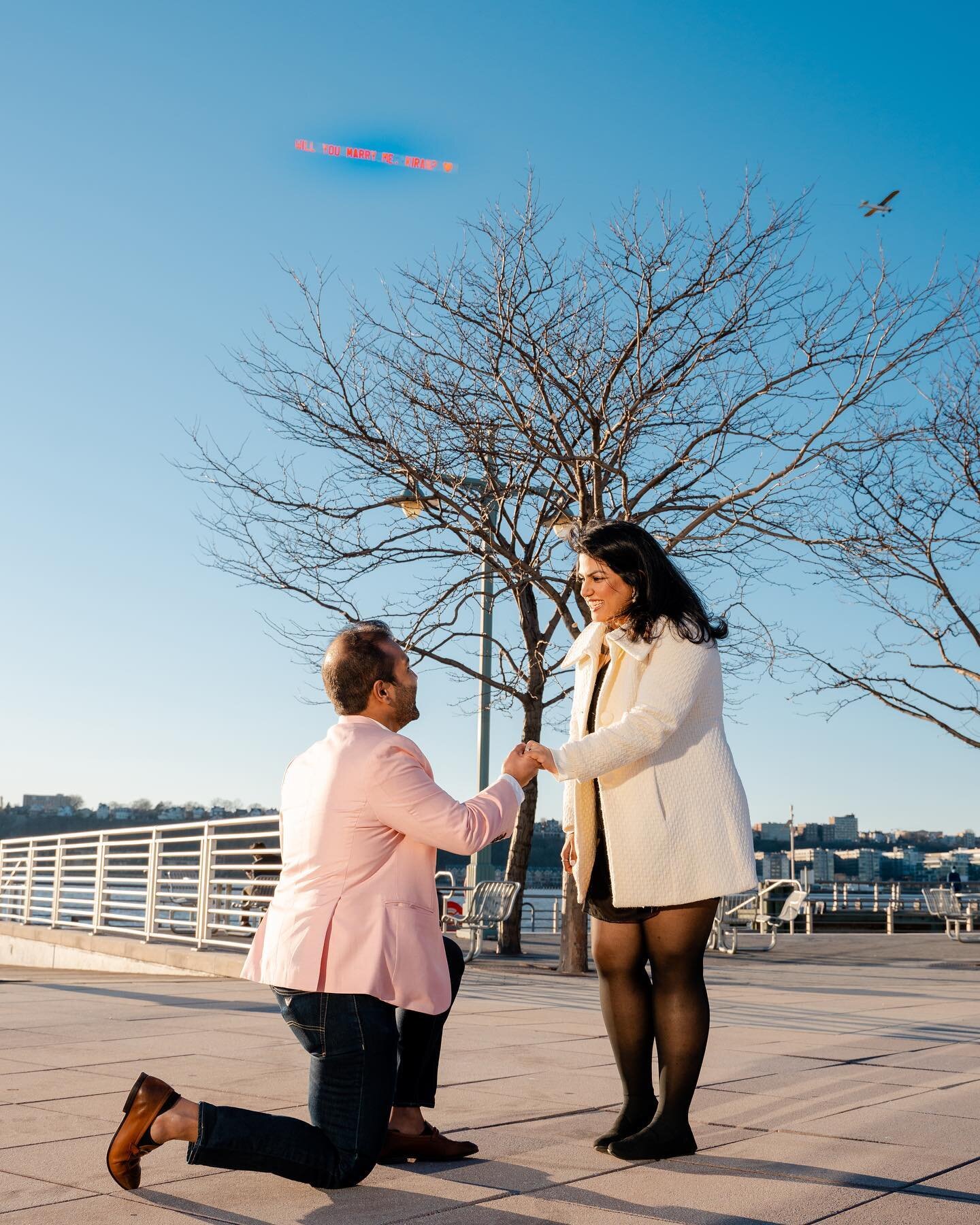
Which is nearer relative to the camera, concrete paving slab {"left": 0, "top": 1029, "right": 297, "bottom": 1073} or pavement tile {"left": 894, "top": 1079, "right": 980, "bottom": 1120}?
pavement tile {"left": 894, "top": 1079, "right": 980, "bottom": 1120}

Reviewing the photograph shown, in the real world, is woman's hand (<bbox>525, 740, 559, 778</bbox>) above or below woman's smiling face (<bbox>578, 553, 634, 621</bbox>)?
below

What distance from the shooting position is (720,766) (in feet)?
12.0

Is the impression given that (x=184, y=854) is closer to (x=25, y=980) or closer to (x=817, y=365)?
(x=25, y=980)

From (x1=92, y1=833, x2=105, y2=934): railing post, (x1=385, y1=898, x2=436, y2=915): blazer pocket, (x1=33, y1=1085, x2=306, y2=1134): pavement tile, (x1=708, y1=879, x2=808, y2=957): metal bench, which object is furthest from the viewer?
(x1=708, y1=879, x2=808, y2=957): metal bench

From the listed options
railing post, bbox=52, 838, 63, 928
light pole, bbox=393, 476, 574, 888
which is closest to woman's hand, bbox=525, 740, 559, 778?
light pole, bbox=393, 476, 574, 888

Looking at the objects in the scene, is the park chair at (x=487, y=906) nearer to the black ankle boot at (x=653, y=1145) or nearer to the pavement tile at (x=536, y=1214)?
the black ankle boot at (x=653, y=1145)

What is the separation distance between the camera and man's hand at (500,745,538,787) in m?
3.55

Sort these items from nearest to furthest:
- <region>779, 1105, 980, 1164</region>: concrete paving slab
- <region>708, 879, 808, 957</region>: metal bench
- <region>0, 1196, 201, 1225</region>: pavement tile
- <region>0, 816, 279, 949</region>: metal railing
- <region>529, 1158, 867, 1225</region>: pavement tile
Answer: <region>0, 1196, 201, 1225</region>: pavement tile < <region>529, 1158, 867, 1225</region>: pavement tile < <region>779, 1105, 980, 1164</region>: concrete paving slab < <region>0, 816, 279, 949</region>: metal railing < <region>708, 879, 808, 957</region>: metal bench

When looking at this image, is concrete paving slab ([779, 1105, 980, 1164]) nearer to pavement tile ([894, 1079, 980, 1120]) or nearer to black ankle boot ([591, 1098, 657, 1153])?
pavement tile ([894, 1079, 980, 1120])

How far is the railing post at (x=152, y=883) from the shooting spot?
13797 millimetres

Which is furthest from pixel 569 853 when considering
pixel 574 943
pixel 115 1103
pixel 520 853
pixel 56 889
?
pixel 56 889

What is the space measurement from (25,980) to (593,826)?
8.80m

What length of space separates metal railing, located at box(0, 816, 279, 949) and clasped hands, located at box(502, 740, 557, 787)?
14.8 feet

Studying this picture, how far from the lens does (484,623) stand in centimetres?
1501
